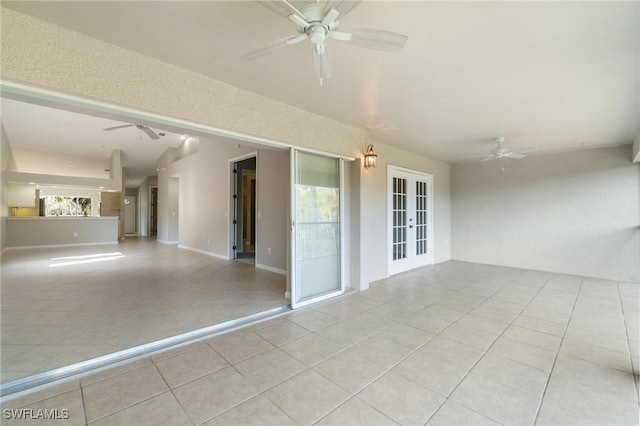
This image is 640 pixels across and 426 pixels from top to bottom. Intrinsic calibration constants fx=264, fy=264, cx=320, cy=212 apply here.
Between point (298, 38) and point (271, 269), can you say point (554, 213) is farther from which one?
point (298, 38)

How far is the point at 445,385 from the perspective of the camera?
1.94m

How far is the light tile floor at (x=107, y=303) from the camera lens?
2.40 metres

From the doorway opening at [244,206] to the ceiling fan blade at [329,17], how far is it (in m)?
4.85

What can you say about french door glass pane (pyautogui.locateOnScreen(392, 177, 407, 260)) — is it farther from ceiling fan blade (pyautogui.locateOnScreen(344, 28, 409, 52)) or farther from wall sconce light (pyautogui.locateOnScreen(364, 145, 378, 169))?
ceiling fan blade (pyautogui.locateOnScreen(344, 28, 409, 52))

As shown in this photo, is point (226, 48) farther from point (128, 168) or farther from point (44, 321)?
point (128, 168)

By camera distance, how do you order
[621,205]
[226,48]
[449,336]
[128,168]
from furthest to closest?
[128,168] → [621,205] → [449,336] → [226,48]

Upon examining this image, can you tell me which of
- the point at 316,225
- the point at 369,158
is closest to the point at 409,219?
the point at 369,158

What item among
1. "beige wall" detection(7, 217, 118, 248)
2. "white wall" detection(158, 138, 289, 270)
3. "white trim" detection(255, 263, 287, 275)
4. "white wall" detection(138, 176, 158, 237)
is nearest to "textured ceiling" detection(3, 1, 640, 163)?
"white wall" detection(158, 138, 289, 270)

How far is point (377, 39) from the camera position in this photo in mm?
1579

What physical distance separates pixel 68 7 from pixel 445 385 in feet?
12.0

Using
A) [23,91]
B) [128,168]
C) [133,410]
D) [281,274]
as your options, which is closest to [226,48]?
[23,91]

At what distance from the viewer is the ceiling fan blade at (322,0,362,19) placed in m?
1.33

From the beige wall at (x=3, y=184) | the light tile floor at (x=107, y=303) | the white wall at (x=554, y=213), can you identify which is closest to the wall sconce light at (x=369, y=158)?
the light tile floor at (x=107, y=303)

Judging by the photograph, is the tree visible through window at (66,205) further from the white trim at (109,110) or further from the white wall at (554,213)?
the white wall at (554,213)
